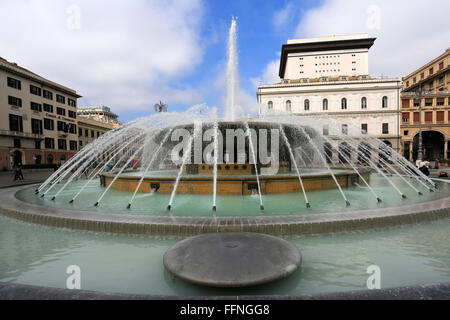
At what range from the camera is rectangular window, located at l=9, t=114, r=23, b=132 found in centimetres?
3525

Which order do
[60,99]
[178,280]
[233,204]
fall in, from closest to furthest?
[178,280]
[233,204]
[60,99]

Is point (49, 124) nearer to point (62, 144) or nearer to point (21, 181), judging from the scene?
point (62, 144)

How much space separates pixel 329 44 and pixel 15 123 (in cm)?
6851

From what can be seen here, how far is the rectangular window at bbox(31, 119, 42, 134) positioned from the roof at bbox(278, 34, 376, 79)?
190 feet

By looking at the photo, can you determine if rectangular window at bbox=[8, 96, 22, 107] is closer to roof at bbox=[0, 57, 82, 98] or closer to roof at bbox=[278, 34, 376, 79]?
roof at bbox=[0, 57, 82, 98]

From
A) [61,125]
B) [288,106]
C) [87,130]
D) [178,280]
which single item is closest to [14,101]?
[61,125]

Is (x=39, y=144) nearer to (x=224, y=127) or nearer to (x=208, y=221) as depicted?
(x=224, y=127)

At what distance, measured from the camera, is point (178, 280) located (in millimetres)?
2977

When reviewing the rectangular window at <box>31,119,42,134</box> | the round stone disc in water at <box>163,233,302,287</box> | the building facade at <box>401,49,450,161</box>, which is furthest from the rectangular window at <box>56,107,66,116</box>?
the building facade at <box>401,49,450,161</box>

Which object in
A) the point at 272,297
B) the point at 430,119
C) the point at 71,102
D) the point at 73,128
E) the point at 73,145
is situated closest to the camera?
the point at 272,297

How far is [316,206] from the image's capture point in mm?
6562

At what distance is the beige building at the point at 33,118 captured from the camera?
34344 mm
